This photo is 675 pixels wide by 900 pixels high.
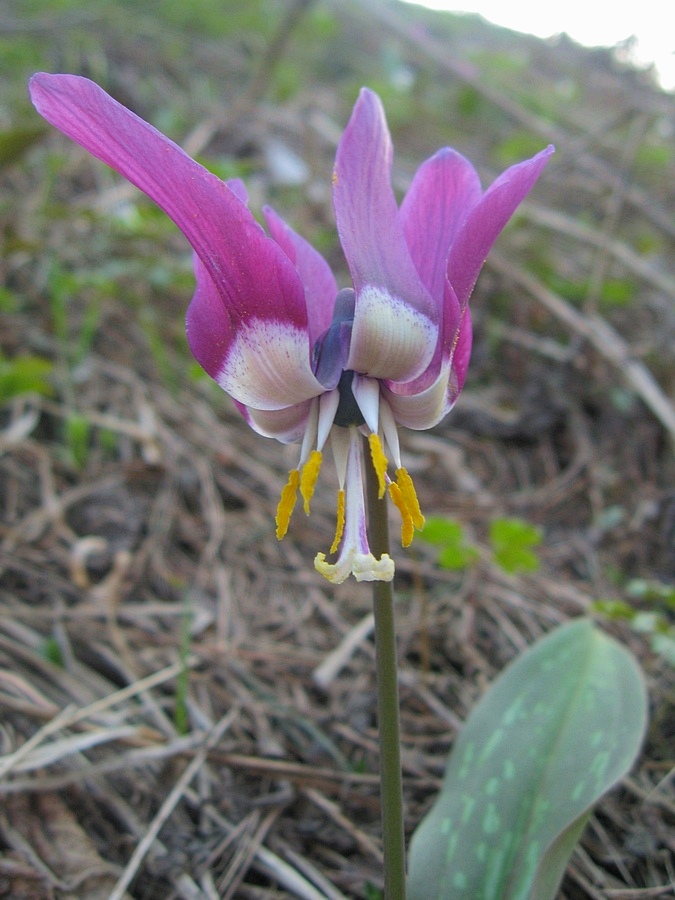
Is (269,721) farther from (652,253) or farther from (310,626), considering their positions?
(652,253)

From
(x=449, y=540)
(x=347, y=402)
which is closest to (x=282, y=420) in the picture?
(x=347, y=402)

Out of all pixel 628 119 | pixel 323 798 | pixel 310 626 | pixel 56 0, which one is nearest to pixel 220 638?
pixel 310 626

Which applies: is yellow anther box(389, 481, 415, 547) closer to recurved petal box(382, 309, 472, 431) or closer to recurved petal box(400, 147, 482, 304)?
recurved petal box(382, 309, 472, 431)

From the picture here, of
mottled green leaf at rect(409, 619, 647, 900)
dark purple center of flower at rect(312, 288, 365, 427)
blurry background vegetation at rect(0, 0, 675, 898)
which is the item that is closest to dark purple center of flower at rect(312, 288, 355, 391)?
dark purple center of flower at rect(312, 288, 365, 427)

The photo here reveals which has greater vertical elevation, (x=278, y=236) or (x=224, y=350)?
(x=278, y=236)

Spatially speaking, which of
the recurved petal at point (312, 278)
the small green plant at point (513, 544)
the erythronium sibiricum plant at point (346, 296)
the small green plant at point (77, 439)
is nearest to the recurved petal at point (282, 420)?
the erythronium sibiricum plant at point (346, 296)

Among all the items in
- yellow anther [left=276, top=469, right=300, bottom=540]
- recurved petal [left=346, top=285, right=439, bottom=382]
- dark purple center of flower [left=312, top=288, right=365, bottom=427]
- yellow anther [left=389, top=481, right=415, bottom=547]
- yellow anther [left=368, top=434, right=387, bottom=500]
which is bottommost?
yellow anther [left=276, top=469, right=300, bottom=540]
